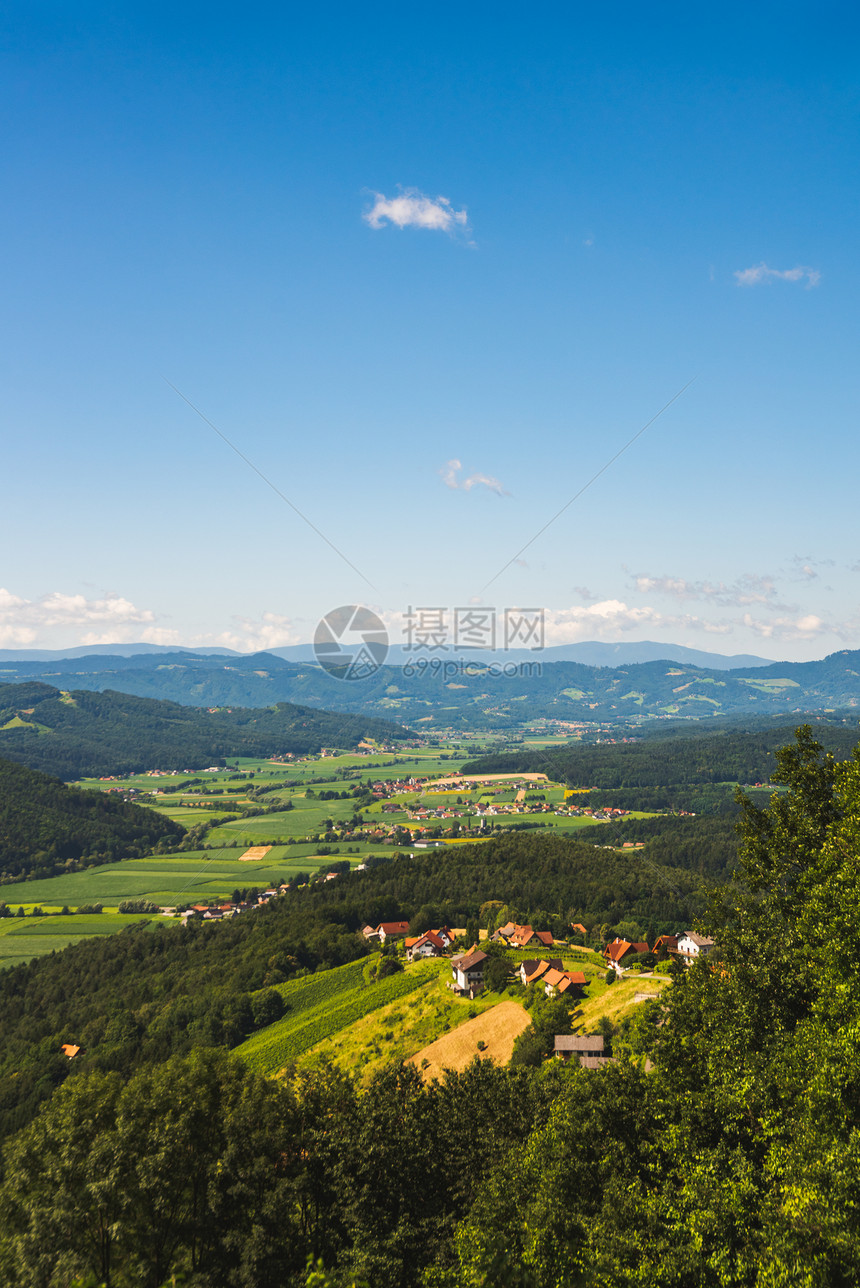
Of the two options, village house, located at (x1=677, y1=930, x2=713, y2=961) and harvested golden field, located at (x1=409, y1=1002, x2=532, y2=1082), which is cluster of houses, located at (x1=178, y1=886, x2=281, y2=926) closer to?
harvested golden field, located at (x1=409, y1=1002, x2=532, y2=1082)

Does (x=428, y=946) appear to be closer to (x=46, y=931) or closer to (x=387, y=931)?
(x=387, y=931)

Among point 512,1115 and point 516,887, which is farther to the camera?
point 516,887

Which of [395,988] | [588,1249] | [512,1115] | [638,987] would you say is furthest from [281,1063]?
[588,1249]

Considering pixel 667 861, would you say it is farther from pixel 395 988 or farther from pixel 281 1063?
pixel 281 1063

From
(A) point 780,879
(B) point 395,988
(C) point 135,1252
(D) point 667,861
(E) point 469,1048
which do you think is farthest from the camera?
(D) point 667,861

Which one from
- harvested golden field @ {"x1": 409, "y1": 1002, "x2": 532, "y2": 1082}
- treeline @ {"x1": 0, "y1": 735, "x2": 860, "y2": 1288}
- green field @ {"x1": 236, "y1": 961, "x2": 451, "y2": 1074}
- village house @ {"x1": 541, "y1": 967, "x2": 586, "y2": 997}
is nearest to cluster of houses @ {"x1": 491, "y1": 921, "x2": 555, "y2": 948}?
green field @ {"x1": 236, "y1": 961, "x2": 451, "y2": 1074}

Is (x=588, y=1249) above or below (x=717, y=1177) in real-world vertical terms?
below

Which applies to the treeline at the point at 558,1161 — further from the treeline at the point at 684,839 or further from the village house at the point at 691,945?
the treeline at the point at 684,839
